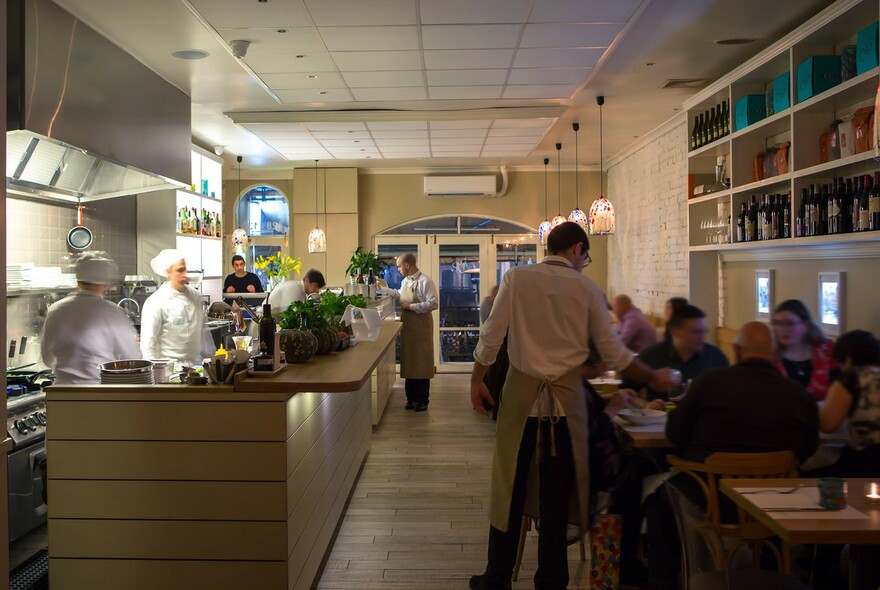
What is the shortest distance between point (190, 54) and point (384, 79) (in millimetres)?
1493

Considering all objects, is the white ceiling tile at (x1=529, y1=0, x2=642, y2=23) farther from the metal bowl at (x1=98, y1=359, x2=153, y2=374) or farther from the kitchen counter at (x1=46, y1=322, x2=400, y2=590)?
the metal bowl at (x1=98, y1=359, x2=153, y2=374)

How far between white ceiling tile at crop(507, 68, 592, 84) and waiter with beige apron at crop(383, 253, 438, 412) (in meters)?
2.85

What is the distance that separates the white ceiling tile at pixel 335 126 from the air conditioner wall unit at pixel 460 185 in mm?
3526

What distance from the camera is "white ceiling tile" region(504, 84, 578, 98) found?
5973mm

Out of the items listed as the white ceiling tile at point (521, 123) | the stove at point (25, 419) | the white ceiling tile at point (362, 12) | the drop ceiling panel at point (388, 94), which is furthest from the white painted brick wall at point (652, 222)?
the stove at point (25, 419)

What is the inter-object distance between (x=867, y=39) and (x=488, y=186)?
7323 mm

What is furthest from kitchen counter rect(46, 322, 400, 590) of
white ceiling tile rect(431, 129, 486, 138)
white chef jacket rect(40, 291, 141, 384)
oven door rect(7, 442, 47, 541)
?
white ceiling tile rect(431, 129, 486, 138)

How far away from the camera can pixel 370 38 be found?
4.74m

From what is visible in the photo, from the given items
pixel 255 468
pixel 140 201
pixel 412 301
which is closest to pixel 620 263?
pixel 412 301

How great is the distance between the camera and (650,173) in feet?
28.3

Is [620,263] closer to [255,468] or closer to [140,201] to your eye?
[140,201]

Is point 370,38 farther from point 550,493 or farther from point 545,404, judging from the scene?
point 550,493

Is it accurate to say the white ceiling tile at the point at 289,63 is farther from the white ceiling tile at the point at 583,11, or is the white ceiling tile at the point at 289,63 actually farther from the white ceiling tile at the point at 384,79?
the white ceiling tile at the point at 583,11

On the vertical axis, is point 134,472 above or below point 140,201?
below
